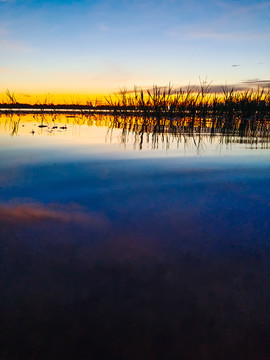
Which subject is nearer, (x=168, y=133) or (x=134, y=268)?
(x=134, y=268)

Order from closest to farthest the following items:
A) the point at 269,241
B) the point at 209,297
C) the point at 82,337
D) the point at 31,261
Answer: the point at 82,337 < the point at 209,297 < the point at 31,261 < the point at 269,241

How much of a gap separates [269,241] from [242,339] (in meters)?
0.62

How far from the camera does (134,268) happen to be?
110cm

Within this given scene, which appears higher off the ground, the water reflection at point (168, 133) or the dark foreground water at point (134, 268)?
the water reflection at point (168, 133)

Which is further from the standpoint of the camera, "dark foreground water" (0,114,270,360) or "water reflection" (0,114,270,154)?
"water reflection" (0,114,270,154)

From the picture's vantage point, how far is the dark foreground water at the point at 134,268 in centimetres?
78

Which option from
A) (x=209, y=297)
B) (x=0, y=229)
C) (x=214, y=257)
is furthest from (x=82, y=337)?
(x=0, y=229)

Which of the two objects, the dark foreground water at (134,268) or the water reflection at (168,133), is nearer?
the dark foreground water at (134,268)

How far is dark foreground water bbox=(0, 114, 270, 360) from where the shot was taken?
0.78 metres

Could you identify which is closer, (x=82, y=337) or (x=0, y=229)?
(x=82, y=337)

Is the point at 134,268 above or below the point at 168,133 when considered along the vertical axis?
below

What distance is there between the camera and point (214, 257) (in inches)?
46.8

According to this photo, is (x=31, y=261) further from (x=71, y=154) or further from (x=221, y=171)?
(x=71, y=154)

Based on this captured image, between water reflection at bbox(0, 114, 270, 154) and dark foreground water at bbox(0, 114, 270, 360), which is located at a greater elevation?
water reflection at bbox(0, 114, 270, 154)
